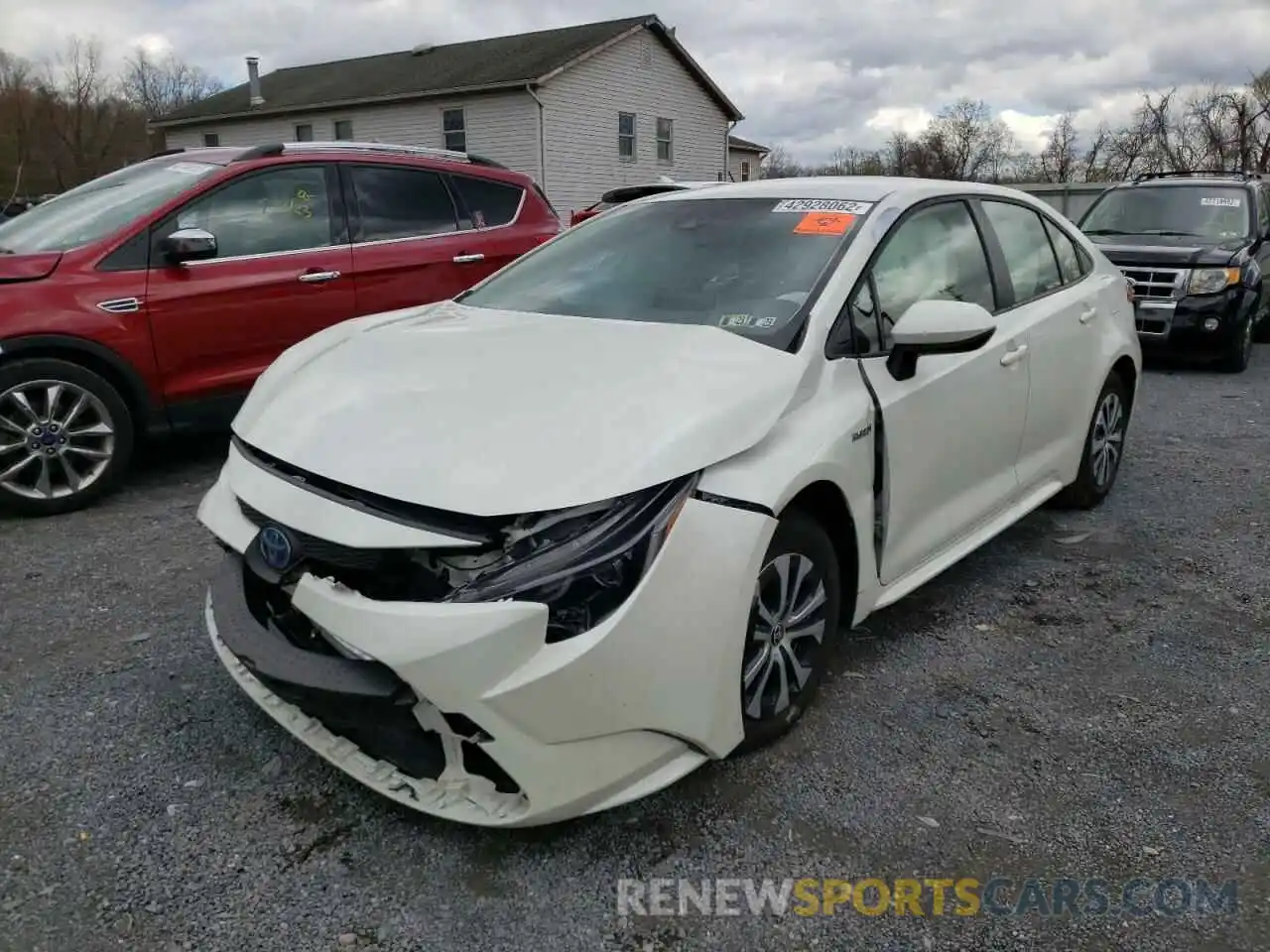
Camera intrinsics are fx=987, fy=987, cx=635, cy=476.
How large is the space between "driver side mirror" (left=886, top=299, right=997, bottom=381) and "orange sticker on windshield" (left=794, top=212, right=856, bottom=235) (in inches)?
15.7

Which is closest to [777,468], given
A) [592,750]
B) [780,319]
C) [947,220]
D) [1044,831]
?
[780,319]

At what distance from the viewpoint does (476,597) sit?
2.11 m

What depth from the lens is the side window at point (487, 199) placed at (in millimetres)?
6453

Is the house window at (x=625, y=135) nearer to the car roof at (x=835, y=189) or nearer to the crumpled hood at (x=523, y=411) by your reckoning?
the car roof at (x=835, y=189)

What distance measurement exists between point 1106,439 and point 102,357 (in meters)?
4.95

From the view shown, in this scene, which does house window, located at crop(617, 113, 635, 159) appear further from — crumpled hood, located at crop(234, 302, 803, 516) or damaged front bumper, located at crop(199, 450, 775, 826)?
damaged front bumper, located at crop(199, 450, 775, 826)


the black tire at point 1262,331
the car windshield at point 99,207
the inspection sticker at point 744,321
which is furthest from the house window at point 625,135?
the inspection sticker at point 744,321

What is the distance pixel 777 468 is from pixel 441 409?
0.87 m

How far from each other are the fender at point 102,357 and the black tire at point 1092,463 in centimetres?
453

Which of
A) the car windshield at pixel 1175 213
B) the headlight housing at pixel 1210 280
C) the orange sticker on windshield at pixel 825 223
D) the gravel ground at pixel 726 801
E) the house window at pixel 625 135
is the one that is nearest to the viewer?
the gravel ground at pixel 726 801

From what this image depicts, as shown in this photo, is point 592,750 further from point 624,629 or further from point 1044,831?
point 1044,831

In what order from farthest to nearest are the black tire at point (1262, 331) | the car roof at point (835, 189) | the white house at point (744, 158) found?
1. the white house at point (744, 158)
2. the black tire at point (1262, 331)
3. the car roof at point (835, 189)

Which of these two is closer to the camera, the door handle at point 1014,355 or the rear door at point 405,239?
the door handle at point 1014,355

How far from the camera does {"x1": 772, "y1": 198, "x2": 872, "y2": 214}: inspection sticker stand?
3357 mm
